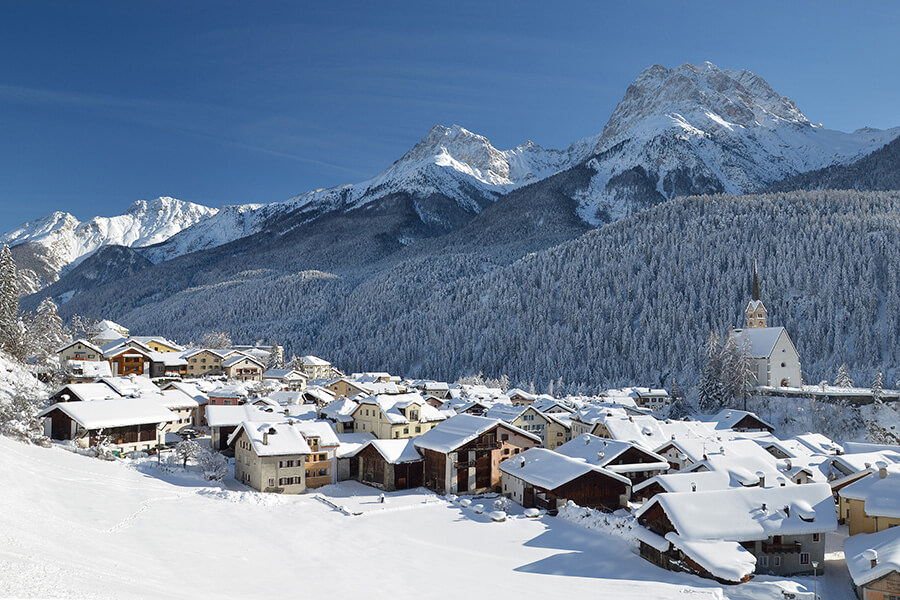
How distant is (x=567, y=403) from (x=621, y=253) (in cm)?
11188

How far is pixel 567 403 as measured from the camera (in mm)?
96750

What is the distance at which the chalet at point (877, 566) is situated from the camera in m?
29.5

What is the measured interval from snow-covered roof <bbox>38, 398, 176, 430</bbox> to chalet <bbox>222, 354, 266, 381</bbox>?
59.9m

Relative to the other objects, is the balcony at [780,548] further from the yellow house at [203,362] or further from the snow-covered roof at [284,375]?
the yellow house at [203,362]

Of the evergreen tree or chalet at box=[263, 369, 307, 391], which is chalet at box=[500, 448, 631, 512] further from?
chalet at box=[263, 369, 307, 391]

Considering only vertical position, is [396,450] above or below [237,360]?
below

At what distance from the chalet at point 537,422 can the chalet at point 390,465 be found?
1885 cm

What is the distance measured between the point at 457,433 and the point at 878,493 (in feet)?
107

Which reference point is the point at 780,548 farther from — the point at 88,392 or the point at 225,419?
the point at 88,392

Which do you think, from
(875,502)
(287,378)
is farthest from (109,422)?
(287,378)

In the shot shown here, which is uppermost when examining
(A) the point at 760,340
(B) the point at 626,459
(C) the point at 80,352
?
(A) the point at 760,340

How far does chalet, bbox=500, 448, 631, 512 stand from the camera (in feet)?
162

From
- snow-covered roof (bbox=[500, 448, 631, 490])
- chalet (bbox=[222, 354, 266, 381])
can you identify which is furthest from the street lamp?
chalet (bbox=[222, 354, 266, 381])

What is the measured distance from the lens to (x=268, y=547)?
3581cm
